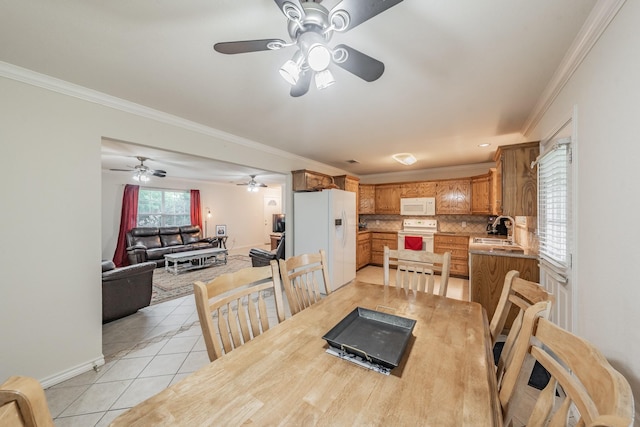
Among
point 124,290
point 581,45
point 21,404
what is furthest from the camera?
point 124,290

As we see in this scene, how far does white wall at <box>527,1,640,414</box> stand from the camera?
1099mm

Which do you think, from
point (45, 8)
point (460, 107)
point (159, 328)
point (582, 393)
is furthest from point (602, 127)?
point (159, 328)

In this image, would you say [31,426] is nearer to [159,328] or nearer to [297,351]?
[297,351]

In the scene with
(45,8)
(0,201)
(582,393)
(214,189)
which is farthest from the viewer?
(214,189)

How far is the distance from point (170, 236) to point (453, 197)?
24.1 ft

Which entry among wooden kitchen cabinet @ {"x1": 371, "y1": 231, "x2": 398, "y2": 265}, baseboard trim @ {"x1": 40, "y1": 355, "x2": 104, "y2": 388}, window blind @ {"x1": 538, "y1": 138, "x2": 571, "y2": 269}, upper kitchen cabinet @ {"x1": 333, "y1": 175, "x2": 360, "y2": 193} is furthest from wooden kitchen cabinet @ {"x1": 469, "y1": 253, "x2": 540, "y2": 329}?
baseboard trim @ {"x1": 40, "y1": 355, "x2": 104, "y2": 388}

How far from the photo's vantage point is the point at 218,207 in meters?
8.27

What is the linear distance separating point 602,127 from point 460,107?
1311 mm

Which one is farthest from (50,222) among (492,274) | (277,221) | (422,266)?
(277,221)

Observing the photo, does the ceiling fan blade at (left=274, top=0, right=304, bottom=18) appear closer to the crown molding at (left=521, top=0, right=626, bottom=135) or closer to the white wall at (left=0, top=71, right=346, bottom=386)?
the crown molding at (left=521, top=0, right=626, bottom=135)

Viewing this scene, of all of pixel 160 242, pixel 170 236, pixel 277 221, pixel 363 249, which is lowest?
pixel 363 249

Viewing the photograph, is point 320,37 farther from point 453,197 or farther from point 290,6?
point 453,197

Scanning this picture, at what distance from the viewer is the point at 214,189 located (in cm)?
816

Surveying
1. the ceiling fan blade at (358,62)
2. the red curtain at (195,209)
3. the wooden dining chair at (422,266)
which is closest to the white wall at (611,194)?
the wooden dining chair at (422,266)
